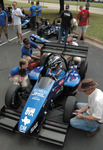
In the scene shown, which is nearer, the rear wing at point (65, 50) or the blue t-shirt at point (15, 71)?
the blue t-shirt at point (15, 71)

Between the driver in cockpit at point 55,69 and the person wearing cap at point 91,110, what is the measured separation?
3.98 ft

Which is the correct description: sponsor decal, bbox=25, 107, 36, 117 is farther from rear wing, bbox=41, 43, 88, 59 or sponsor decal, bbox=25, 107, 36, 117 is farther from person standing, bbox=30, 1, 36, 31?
person standing, bbox=30, 1, 36, 31

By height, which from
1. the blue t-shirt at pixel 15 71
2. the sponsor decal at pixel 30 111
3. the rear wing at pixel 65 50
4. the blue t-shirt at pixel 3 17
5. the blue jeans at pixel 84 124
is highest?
the blue t-shirt at pixel 3 17

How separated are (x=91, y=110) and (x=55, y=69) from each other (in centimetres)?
174

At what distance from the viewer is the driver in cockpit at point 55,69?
4.13m

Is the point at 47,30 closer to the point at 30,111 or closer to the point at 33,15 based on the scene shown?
the point at 33,15

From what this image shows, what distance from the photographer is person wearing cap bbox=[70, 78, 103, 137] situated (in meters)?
2.64

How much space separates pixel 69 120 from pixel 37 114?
0.75m

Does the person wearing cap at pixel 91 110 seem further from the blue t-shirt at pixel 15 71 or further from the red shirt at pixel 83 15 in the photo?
the red shirt at pixel 83 15

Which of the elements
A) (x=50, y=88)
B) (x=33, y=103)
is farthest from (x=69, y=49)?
(x=33, y=103)

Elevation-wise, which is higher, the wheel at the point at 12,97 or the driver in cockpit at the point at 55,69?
the driver in cockpit at the point at 55,69

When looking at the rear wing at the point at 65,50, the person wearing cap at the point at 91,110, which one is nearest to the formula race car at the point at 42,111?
the person wearing cap at the point at 91,110

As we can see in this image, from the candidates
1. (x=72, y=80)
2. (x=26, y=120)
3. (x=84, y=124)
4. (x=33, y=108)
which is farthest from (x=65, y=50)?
(x=26, y=120)

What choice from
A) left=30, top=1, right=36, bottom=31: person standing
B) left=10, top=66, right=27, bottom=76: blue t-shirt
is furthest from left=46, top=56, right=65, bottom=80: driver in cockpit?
left=30, top=1, right=36, bottom=31: person standing
